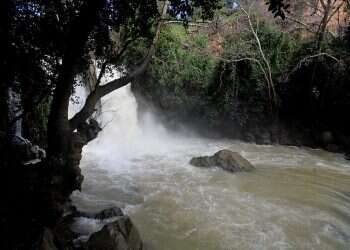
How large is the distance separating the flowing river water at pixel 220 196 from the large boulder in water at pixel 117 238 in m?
0.52

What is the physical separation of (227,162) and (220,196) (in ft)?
7.54

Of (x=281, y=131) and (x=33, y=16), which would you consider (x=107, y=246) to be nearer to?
(x=33, y=16)

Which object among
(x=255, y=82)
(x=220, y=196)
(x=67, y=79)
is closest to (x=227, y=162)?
Answer: (x=220, y=196)

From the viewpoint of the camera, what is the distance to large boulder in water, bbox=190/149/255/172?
1046 centimetres

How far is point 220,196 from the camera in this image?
334 inches

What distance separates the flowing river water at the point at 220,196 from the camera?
21.2 feet

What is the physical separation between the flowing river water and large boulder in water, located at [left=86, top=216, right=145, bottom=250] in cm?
52

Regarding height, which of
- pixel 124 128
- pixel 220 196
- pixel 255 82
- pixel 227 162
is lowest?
pixel 220 196

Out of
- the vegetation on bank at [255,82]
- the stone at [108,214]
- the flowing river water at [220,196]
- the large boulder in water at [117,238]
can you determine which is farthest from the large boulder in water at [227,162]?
the large boulder in water at [117,238]

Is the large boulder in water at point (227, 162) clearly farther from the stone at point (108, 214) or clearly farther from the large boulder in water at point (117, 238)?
the large boulder in water at point (117, 238)

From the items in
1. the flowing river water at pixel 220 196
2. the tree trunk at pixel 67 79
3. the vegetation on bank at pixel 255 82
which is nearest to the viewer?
the tree trunk at pixel 67 79

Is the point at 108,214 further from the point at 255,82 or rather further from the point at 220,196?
the point at 255,82

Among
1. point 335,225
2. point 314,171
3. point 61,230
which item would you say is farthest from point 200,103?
point 61,230

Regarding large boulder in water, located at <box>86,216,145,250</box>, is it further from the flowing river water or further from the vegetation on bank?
the vegetation on bank
